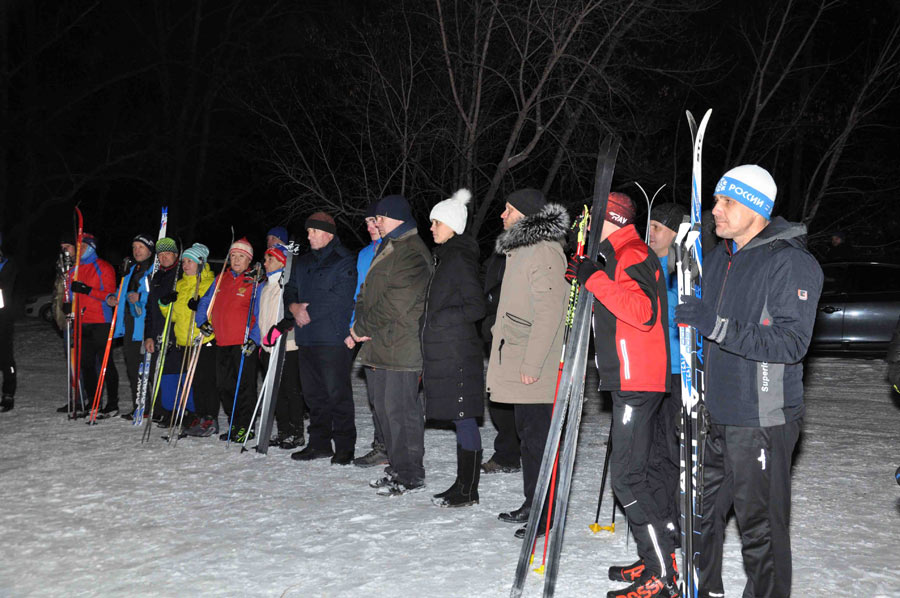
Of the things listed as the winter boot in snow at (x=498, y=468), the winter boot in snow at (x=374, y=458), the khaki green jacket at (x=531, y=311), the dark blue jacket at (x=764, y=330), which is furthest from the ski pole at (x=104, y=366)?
the dark blue jacket at (x=764, y=330)

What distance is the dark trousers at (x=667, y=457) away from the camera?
14.1 ft

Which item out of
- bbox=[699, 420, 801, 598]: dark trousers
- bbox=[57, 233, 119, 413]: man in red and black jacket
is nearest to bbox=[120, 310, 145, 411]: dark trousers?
bbox=[57, 233, 119, 413]: man in red and black jacket

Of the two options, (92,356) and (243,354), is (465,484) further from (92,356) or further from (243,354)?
(92,356)

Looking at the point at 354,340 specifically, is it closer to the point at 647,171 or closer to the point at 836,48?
the point at 647,171

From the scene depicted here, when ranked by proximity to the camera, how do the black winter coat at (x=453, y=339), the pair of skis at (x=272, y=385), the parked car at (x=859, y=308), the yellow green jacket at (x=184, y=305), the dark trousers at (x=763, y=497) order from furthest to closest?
the parked car at (x=859, y=308)
the yellow green jacket at (x=184, y=305)
the pair of skis at (x=272, y=385)
the black winter coat at (x=453, y=339)
the dark trousers at (x=763, y=497)

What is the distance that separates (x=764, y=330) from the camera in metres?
3.15

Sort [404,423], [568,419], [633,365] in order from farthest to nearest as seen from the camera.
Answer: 1. [404,423]
2. [568,419]
3. [633,365]

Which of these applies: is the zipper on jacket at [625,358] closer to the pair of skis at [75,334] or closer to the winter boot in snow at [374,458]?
the winter boot in snow at [374,458]

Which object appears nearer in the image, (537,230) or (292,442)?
(537,230)

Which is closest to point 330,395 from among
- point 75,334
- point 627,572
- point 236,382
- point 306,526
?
point 236,382

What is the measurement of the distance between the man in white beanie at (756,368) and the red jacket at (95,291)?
20.9 ft

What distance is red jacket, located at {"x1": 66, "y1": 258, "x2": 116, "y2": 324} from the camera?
8.07 metres

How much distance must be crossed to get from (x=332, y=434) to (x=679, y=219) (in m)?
3.11

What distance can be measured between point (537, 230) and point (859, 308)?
8.11 metres
